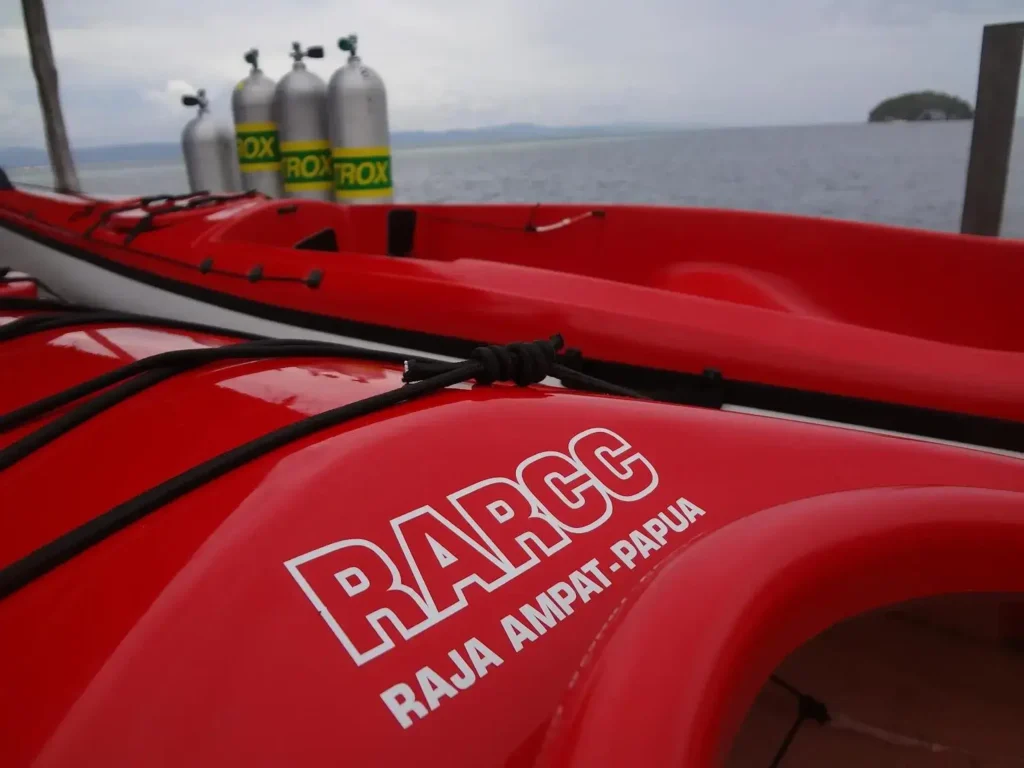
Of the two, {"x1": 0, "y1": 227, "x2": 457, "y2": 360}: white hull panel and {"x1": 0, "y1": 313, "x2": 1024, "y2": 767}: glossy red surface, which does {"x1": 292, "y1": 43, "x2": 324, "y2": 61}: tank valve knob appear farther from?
{"x1": 0, "y1": 313, "x2": 1024, "y2": 767}: glossy red surface

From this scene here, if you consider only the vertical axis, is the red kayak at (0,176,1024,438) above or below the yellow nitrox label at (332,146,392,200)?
below

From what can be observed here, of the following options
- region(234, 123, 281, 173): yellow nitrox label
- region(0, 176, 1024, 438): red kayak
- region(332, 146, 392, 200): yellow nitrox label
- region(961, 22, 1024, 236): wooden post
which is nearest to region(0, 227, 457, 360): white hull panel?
region(0, 176, 1024, 438): red kayak

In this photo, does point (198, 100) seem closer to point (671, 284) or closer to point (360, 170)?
point (360, 170)

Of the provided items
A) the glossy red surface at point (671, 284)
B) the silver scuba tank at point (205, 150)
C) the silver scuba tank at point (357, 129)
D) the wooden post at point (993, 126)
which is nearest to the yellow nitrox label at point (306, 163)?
the silver scuba tank at point (357, 129)

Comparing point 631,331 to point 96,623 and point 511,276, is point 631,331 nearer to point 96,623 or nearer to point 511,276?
point 511,276

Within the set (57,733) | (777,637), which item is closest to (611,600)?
(777,637)

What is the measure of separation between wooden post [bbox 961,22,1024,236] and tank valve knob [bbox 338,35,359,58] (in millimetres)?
2638

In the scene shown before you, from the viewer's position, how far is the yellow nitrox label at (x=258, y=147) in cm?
375

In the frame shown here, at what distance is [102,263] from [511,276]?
5.20 feet

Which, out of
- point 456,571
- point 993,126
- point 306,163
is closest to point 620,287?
point 456,571

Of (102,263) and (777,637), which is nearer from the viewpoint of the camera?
(777,637)

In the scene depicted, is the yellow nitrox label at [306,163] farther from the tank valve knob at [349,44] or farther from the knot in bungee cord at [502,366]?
the knot in bungee cord at [502,366]

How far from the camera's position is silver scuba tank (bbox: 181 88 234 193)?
13.2ft

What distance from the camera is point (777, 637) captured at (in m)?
0.53
